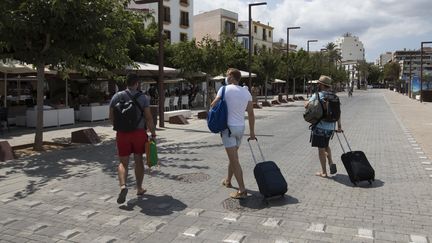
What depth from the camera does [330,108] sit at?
7.41 meters

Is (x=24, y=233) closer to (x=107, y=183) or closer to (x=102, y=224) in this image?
(x=102, y=224)

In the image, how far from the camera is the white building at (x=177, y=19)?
152 feet

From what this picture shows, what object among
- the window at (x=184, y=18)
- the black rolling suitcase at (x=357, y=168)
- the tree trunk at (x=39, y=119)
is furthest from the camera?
the window at (x=184, y=18)

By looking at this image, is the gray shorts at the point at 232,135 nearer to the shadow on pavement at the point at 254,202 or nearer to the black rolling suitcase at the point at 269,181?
the black rolling suitcase at the point at 269,181

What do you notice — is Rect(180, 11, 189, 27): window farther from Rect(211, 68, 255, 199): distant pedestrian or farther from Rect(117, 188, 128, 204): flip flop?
Rect(117, 188, 128, 204): flip flop

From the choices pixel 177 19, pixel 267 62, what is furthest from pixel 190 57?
pixel 177 19

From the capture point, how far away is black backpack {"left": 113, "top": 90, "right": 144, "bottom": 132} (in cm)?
604

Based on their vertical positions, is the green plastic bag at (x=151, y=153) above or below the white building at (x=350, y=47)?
below

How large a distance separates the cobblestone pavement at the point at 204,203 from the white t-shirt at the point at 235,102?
1.10 m

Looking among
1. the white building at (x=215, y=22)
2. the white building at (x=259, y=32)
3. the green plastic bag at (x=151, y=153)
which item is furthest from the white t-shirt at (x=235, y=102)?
the white building at (x=259, y=32)

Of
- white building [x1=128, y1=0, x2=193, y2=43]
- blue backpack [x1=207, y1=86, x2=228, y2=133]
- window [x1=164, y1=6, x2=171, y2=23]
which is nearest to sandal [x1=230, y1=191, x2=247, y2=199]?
blue backpack [x1=207, y1=86, x2=228, y2=133]

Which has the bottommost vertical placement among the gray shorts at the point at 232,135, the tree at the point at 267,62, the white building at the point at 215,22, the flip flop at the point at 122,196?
the flip flop at the point at 122,196

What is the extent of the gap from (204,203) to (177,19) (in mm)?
43598

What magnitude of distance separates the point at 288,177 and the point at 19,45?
6.75m
